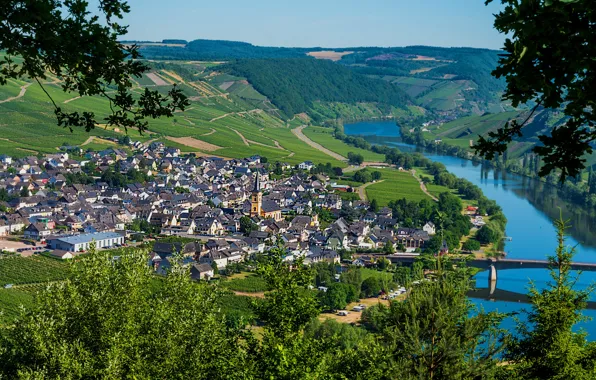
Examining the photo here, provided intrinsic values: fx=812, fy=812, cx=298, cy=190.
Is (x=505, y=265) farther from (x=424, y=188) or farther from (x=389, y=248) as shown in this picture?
(x=424, y=188)

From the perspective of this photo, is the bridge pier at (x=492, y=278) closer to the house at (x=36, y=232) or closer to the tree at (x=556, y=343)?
the house at (x=36, y=232)

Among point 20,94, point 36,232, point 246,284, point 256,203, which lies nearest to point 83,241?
point 36,232

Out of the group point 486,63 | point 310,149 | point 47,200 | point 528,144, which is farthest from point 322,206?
point 486,63

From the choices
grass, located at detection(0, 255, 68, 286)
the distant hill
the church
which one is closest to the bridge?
the church

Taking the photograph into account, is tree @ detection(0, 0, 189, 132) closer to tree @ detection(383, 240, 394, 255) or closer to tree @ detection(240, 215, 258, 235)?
tree @ detection(383, 240, 394, 255)

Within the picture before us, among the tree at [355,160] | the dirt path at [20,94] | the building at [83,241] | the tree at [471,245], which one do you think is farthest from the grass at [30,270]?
the dirt path at [20,94]

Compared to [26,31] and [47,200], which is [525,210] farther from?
[26,31]
